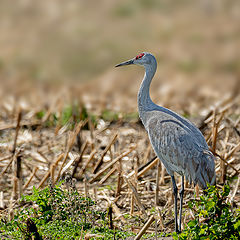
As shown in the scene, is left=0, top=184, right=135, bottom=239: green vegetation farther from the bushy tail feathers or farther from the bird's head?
the bird's head

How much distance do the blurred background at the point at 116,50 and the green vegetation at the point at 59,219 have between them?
205 inches

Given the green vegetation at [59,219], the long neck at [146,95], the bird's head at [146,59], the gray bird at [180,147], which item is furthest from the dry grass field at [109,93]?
the bird's head at [146,59]

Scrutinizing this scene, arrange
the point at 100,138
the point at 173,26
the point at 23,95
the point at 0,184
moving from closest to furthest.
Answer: the point at 0,184, the point at 100,138, the point at 23,95, the point at 173,26

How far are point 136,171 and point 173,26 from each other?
58.7 feet

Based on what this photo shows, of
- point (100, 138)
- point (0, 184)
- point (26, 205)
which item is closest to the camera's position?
point (26, 205)

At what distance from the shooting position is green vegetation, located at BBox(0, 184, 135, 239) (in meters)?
5.43

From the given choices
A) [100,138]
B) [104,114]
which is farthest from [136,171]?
[104,114]

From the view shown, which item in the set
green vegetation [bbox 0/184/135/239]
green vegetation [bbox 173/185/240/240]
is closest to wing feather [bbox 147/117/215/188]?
green vegetation [bbox 173/185/240/240]

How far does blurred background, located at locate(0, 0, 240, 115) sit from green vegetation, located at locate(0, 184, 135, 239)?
5.21 m

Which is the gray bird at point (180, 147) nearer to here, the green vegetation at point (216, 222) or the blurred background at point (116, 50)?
the green vegetation at point (216, 222)

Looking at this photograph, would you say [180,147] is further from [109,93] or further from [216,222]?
[109,93]

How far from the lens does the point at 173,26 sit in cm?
2369

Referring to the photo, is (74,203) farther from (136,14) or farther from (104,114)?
(136,14)

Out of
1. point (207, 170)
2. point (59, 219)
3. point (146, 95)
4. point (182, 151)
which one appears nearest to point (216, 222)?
point (207, 170)
